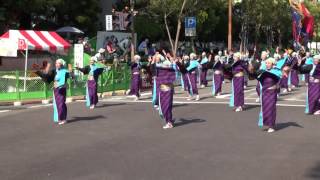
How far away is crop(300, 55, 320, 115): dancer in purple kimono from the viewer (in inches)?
655

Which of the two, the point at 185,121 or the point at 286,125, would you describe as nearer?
the point at 286,125

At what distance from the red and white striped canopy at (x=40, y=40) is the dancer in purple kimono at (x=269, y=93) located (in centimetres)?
1374

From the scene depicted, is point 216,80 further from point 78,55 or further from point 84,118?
point 84,118

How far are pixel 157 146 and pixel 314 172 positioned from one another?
3311 mm

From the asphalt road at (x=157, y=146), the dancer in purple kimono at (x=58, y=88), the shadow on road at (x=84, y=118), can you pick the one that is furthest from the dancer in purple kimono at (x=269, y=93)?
the dancer in purple kimono at (x=58, y=88)

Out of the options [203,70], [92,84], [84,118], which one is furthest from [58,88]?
[203,70]

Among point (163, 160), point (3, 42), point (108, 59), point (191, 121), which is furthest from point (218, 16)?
point (163, 160)

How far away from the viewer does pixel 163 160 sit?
32.2ft

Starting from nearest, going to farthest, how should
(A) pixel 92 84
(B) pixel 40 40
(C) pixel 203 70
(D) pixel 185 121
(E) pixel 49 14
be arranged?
(D) pixel 185 121, (A) pixel 92 84, (B) pixel 40 40, (C) pixel 203 70, (E) pixel 49 14

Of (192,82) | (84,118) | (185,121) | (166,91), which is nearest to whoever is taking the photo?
(166,91)

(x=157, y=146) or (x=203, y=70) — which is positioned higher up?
(x=203, y=70)

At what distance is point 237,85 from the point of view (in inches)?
712

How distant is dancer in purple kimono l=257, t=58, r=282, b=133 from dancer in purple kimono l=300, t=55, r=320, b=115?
11.7 feet

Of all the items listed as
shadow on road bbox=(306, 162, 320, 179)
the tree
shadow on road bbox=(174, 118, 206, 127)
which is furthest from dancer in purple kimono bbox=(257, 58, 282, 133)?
the tree
